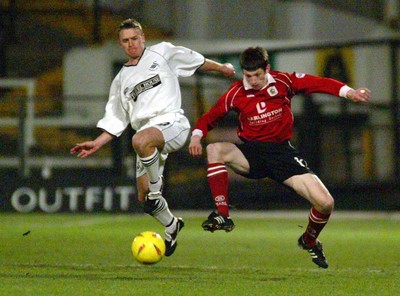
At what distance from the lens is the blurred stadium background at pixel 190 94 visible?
56.3ft

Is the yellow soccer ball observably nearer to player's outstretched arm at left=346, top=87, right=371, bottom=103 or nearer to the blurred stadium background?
player's outstretched arm at left=346, top=87, right=371, bottom=103

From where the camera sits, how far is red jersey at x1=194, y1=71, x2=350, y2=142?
29.3 ft

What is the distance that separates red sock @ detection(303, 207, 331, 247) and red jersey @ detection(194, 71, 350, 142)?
2.28 ft

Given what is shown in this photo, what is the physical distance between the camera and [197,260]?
9.95 m

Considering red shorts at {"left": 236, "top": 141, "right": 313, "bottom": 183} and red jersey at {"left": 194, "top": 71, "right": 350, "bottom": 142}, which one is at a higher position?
red jersey at {"left": 194, "top": 71, "right": 350, "bottom": 142}

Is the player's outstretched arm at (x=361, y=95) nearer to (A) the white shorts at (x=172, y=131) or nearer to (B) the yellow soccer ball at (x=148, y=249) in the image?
(A) the white shorts at (x=172, y=131)

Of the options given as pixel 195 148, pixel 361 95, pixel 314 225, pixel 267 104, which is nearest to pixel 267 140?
pixel 267 104

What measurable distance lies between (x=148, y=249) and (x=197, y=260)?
5.29ft

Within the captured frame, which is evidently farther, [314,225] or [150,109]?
[150,109]

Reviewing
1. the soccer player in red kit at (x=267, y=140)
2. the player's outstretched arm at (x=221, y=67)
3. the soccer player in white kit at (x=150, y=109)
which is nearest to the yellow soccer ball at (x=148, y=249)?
the soccer player in red kit at (x=267, y=140)

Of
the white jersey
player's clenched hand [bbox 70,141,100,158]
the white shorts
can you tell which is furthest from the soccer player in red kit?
player's clenched hand [bbox 70,141,100,158]

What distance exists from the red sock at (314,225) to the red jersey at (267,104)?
694 mm

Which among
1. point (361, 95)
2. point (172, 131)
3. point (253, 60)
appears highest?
point (253, 60)

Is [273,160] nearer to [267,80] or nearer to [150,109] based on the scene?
[267,80]
